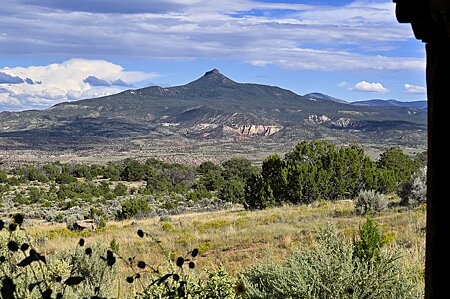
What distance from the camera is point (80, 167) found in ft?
168

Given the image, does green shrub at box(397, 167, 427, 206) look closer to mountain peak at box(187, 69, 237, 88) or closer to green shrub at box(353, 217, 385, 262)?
green shrub at box(353, 217, 385, 262)

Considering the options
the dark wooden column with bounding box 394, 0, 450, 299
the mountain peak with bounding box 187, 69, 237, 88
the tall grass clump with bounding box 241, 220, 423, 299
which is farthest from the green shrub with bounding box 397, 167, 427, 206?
the mountain peak with bounding box 187, 69, 237, 88

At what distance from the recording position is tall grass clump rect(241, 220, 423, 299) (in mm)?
5328

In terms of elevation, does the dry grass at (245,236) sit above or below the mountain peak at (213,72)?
below

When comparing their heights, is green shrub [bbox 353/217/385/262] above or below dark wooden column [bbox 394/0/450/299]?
below

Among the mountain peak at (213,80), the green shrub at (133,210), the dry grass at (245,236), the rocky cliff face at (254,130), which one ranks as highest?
the mountain peak at (213,80)

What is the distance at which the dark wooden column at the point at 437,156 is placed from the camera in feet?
7.06

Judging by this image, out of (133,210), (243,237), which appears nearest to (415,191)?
(243,237)

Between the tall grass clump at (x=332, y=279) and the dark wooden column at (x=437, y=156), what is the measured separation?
296 cm

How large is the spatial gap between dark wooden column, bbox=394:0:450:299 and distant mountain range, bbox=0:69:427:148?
99732mm

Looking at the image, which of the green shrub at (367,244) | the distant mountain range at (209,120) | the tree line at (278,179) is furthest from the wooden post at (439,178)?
the distant mountain range at (209,120)

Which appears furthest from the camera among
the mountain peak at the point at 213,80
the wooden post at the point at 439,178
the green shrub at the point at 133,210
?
the mountain peak at the point at 213,80

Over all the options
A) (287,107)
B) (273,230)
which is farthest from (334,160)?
(287,107)

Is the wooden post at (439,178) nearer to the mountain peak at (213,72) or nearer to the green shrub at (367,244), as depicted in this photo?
the green shrub at (367,244)
